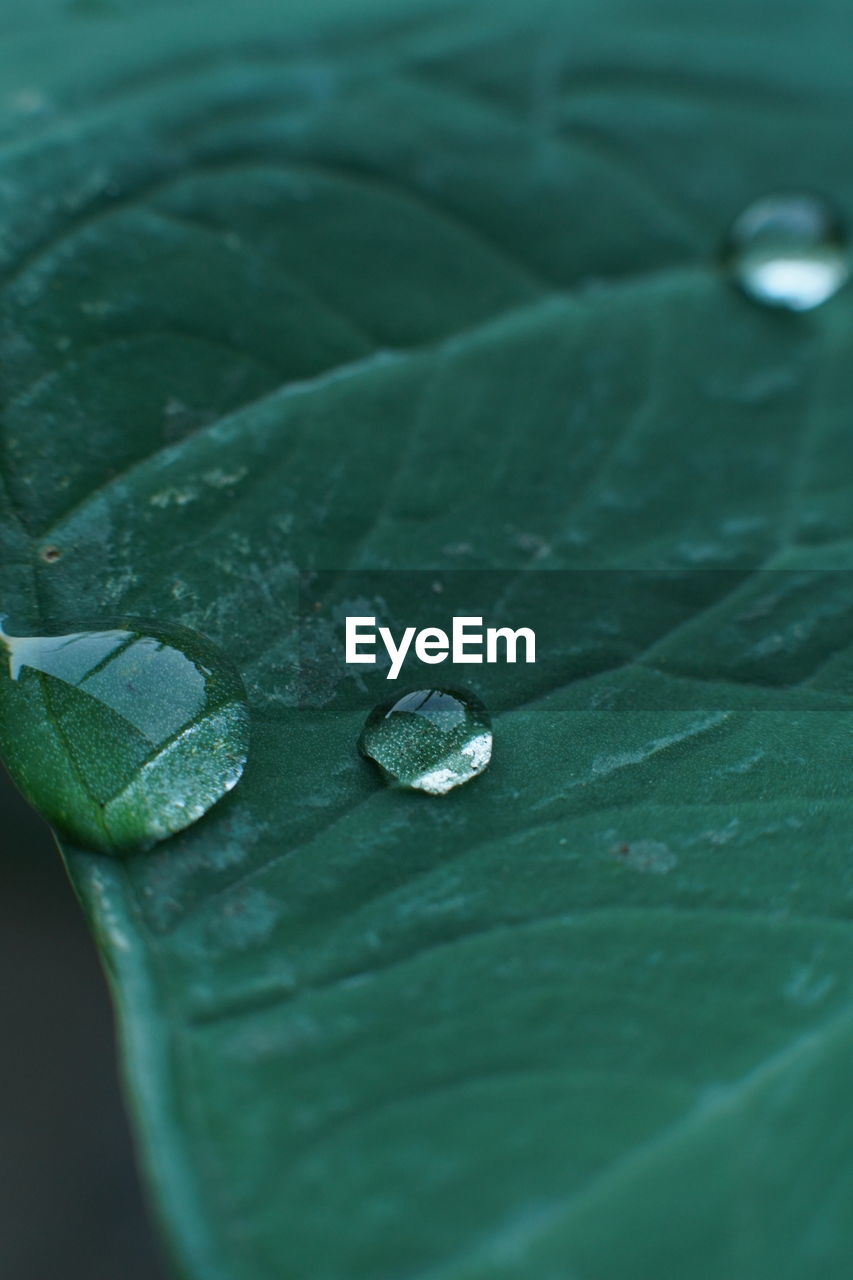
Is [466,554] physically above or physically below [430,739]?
above

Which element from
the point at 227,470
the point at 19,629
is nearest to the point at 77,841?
the point at 19,629

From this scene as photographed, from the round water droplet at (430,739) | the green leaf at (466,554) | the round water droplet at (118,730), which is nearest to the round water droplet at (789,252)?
the green leaf at (466,554)

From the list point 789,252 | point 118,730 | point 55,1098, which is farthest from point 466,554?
point 55,1098

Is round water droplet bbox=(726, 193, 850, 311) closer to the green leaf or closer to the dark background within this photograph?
the green leaf

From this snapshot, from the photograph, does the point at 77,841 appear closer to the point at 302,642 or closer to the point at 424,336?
the point at 302,642

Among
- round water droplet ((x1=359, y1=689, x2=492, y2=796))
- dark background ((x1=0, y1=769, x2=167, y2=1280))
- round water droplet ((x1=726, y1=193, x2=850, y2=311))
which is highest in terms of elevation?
round water droplet ((x1=726, y1=193, x2=850, y2=311))

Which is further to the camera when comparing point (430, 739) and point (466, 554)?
point (466, 554)

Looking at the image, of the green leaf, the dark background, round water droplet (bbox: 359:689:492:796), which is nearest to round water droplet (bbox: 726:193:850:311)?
the green leaf

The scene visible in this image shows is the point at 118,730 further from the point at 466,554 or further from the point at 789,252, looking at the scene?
the point at 789,252
